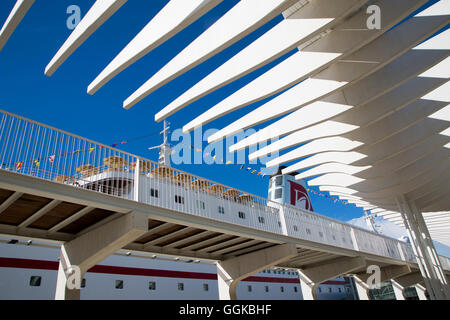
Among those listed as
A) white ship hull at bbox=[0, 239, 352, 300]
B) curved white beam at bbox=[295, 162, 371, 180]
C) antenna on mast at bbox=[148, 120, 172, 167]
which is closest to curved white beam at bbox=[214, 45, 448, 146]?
curved white beam at bbox=[295, 162, 371, 180]

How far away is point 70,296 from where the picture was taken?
6.57 metres

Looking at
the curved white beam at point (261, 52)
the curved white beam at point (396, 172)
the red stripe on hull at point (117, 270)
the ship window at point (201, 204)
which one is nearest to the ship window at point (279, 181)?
the red stripe on hull at point (117, 270)

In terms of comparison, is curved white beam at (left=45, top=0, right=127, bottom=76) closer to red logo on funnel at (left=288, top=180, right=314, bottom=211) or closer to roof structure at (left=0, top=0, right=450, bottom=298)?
roof structure at (left=0, top=0, right=450, bottom=298)

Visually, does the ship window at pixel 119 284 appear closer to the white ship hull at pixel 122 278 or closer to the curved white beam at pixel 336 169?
the white ship hull at pixel 122 278

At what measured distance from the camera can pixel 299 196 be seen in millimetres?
24609

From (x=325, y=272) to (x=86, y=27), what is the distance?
13.5 m

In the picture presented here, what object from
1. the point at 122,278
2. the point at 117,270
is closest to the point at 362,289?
the point at 122,278

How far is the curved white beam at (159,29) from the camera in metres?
3.39

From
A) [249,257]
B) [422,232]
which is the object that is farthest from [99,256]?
[422,232]

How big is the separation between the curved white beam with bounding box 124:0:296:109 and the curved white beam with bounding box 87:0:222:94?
502 mm

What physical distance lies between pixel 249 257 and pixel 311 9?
8520mm

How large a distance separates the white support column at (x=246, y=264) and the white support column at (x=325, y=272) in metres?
4.64
